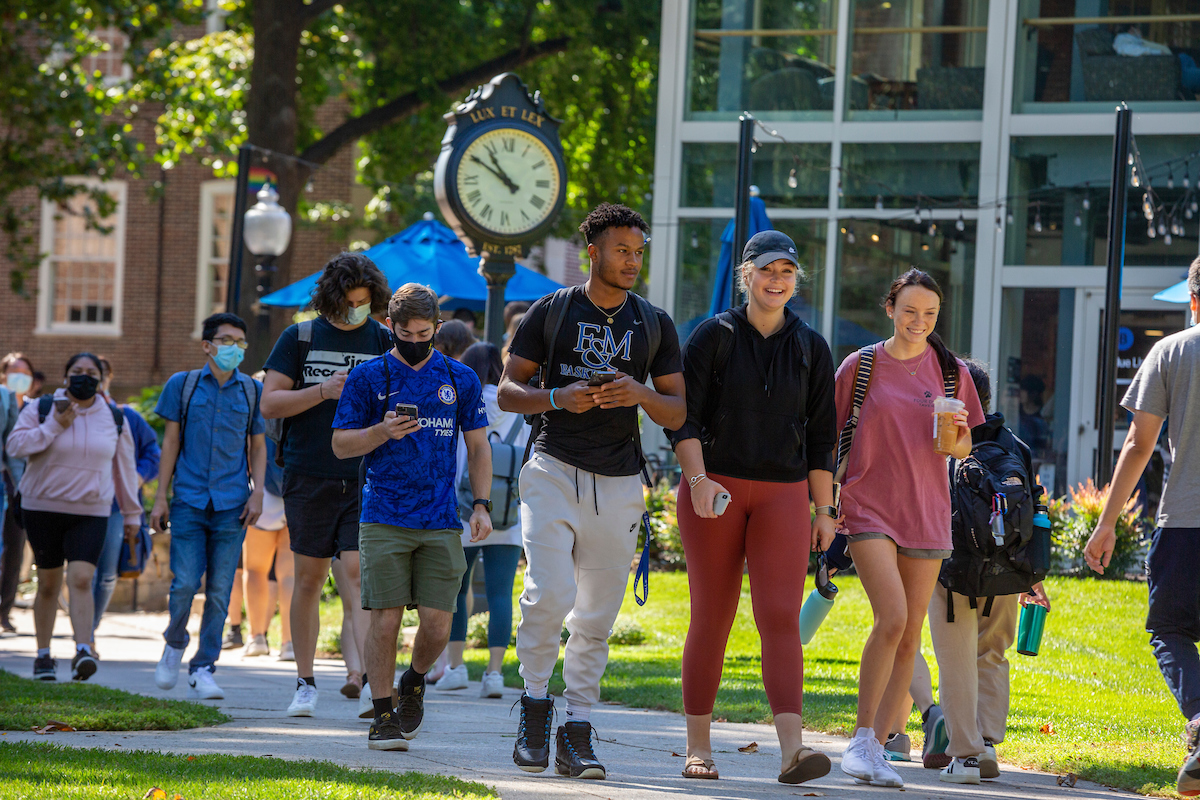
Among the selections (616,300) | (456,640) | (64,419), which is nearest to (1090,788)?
(616,300)

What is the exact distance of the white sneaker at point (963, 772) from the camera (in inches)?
198

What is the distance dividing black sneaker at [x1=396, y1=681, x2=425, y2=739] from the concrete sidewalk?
0.27 feet

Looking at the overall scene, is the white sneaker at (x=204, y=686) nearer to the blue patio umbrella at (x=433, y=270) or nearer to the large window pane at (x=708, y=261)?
the blue patio umbrella at (x=433, y=270)

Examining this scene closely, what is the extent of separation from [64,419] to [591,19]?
43.8 feet

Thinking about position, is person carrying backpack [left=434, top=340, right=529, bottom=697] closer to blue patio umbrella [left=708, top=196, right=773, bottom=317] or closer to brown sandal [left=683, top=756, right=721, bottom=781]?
brown sandal [left=683, top=756, right=721, bottom=781]

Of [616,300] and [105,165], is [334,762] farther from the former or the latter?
[105,165]

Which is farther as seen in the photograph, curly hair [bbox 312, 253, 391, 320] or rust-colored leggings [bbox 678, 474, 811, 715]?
curly hair [bbox 312, 253, 391, 320]

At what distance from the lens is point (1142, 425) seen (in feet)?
16.3

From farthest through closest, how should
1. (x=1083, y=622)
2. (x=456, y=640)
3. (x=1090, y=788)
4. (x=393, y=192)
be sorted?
(x=393, y=192), (x=1083, y=622), (x=456, y=640), (x=1090, y=788)

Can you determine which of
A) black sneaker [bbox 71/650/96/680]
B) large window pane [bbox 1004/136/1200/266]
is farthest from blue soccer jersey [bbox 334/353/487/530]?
large window pane [bbox 1004/136/1200/266]

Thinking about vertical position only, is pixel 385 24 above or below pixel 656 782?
above

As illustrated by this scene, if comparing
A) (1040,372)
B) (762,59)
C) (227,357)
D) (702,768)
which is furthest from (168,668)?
(762,59)

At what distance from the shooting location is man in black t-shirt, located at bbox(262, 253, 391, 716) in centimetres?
615

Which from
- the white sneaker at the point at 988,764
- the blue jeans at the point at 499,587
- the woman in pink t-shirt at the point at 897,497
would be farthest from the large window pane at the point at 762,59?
the white sneaker at the point at 988,764
